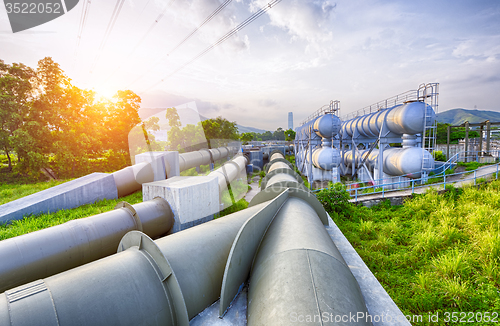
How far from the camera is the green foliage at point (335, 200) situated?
9.81 meters

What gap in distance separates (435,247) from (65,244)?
31.2 ft

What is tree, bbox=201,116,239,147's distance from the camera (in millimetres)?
41675

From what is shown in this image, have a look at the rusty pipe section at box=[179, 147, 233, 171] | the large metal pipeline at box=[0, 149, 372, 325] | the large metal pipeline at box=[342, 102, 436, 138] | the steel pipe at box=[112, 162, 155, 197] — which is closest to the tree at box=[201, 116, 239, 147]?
the rusty pipe section at box=[179, 147, 233, 171]

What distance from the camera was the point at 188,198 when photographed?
7.35m

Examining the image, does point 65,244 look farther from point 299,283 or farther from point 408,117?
point 408,117

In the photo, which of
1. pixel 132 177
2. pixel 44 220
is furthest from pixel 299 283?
pixel 132 177

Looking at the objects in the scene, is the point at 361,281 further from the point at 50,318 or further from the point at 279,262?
the point at 50,318

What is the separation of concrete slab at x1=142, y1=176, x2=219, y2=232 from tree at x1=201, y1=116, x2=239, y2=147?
31.4 meters

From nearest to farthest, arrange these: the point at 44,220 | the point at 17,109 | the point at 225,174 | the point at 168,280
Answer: the point at 168,280 → the point at 44,220 → the point at 225,174 → the point at 17,109

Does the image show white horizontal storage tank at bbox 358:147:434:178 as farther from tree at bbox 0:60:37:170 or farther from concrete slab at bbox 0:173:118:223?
tree at bbox 0:60:37:170

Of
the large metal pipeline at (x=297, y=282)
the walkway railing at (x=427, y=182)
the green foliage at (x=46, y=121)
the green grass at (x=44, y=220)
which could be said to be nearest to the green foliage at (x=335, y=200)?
the walkway railing at (x=427, y=182)

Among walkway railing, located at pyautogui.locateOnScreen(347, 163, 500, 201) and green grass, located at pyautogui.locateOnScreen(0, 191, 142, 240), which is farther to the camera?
walkway railing, located at pyautogui.locateOnScreen(347, 163, 500, 201)

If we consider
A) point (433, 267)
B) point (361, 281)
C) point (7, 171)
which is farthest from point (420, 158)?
point (7, 171)

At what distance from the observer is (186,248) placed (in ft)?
11.7
